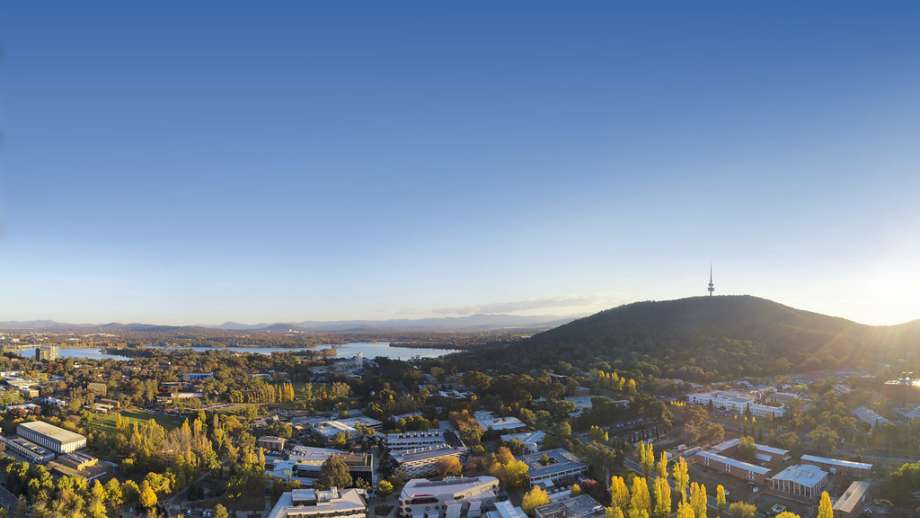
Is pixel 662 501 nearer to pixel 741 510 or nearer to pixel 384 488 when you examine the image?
pixel 741 510

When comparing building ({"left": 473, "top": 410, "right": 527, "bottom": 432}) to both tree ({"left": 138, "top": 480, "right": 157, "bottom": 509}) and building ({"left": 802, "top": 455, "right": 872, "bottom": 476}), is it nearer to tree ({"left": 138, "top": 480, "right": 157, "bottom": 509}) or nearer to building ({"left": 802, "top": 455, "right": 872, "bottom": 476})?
building ({"left": 802, "top": 455, "right": 872, "bottom": 476})

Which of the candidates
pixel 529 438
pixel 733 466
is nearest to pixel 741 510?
pixel 733 466

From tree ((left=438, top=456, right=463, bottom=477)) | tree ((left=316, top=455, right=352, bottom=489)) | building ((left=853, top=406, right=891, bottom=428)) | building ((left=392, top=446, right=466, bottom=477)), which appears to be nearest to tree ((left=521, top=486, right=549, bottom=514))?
tree ((left=438, top=456, right=463, bottom=477))

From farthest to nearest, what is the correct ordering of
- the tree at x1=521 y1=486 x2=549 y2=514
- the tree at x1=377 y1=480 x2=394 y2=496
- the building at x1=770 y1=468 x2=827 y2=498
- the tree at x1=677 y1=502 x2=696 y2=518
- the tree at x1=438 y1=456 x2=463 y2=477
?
the tree at x1=438 y1=456 x2=463 y2=477, the tree at x1=377 y1=480 x2=394 y2=496, the building at x1=770 y1=468 x2=827 y2=498, the tree at x1=521 y1=486 x2=549 y2=514, the tree at x1=677 y1=502 x2=696 y2=518

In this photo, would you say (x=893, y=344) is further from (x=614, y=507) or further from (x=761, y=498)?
(x=614, y=507)

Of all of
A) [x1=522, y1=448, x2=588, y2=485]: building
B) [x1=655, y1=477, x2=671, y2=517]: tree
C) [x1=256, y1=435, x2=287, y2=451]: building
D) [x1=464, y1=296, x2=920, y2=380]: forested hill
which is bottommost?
[x1=256, y1=435, x2=287, y2=451]: building

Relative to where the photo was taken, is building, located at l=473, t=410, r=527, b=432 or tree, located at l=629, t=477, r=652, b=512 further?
building, located at l=473, t=410, r=527, b=432
